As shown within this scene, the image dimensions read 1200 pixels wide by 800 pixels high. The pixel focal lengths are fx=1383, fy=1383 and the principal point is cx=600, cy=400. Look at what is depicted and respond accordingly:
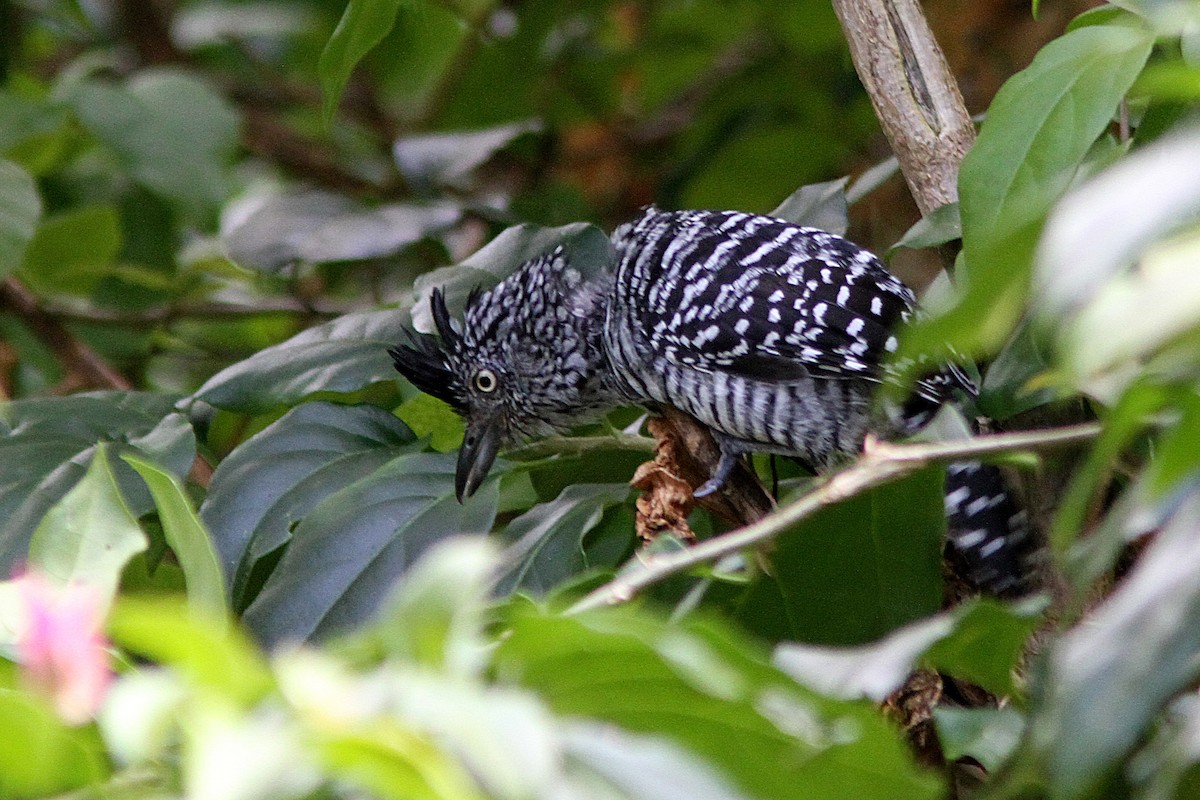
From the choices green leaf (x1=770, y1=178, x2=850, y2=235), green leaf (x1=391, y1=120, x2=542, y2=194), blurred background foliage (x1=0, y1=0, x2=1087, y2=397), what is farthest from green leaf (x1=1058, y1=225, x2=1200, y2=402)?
green leaf (x1=391, y1=120, x2=542, y2=194)

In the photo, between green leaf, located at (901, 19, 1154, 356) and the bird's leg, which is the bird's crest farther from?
green leaf, located at (901, 19, 1154, 356)

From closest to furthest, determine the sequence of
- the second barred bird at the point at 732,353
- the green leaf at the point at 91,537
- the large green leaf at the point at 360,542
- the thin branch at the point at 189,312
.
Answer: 1. the green leaf at the point at 91,537
2. the large green leaf at the point at 360,542
3. the second barred bird at the point at 732,353
4. the thin branch at the point at 189,312

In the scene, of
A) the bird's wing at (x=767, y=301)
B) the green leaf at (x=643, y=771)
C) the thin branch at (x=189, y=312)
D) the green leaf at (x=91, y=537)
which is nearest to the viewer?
the green leaf at (x=643, y=771)

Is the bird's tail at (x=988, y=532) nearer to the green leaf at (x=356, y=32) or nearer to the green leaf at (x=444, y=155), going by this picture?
the green leaf at (x=356, y=32)

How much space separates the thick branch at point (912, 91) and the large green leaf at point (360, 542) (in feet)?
2.26

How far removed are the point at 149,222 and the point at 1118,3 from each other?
2.81 m

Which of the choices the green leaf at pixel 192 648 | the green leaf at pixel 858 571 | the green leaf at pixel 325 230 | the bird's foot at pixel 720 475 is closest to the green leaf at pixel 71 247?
the green leaf at pixel 325 230

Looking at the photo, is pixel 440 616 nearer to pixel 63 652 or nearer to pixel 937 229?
pixel 63 652

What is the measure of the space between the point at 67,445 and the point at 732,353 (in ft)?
A: 3.38

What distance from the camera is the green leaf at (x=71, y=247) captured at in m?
2.97

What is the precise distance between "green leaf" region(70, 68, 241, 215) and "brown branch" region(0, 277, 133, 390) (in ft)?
1.14

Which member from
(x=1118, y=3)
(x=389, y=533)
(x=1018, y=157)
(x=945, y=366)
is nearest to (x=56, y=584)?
(x=389, y=533)

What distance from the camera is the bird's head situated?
2.56 meters

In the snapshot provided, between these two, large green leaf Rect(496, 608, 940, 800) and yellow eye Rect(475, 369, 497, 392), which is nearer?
large green leaf Rect(496, 608, 940, 800)
